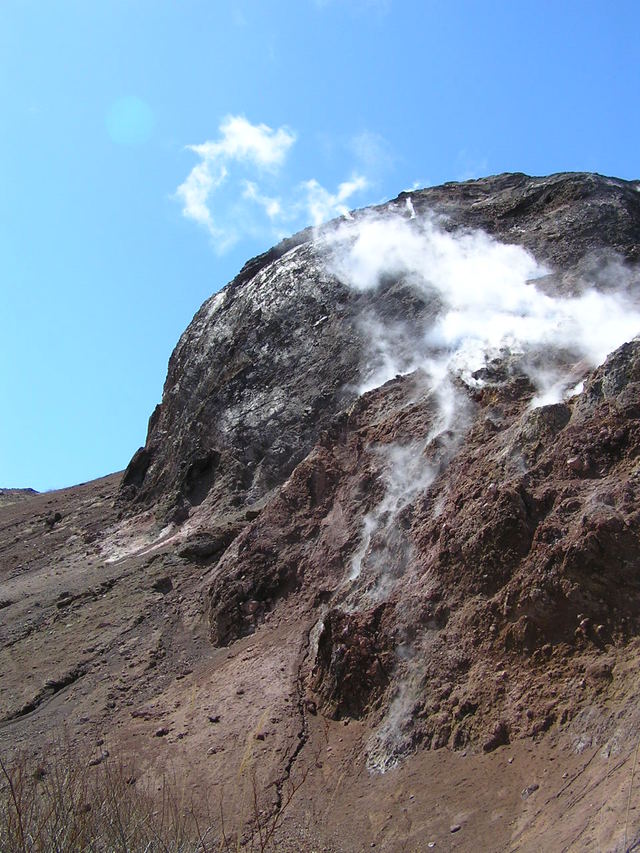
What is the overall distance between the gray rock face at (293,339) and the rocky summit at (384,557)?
0.11 m

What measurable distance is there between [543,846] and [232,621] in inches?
367

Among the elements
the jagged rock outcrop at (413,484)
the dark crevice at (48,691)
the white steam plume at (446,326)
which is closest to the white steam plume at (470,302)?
the white steam plume at (446,326)

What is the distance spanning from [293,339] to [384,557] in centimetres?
1204

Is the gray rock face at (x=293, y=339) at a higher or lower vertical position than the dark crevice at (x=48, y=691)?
higher

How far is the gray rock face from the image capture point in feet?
73.4

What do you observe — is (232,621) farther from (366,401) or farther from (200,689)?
(366,401)

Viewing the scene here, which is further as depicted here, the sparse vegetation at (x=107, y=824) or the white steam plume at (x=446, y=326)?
the white steam plume at (x=446, y=326)

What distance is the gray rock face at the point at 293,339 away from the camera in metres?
22.4

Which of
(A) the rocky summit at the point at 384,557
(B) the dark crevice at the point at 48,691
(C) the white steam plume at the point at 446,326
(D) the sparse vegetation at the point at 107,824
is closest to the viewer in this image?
(D) the sparse vegetation at the point at 107,824

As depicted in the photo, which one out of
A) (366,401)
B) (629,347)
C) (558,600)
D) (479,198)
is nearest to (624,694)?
(558,600)

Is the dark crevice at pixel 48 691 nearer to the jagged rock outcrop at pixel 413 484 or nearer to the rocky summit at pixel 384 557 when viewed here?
the rocky summit at pixel 384 557

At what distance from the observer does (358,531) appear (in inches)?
637

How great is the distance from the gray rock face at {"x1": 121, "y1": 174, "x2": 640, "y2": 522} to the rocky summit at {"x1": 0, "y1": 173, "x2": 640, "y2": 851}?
0.11 m

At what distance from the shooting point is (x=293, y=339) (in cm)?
2519
